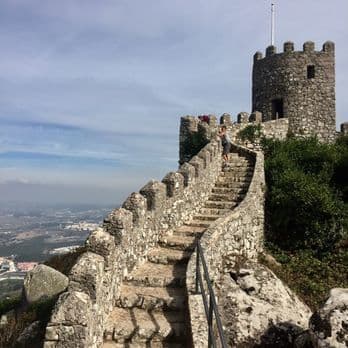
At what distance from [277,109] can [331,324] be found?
17.9 meters

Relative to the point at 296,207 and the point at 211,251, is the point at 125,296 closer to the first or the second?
the point at 211,251

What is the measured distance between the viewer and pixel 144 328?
584 centimetres

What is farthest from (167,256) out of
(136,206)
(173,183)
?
(173,183)

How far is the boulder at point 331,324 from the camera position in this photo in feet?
18.2

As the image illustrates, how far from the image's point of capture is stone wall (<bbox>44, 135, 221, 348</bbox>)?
4.85 m

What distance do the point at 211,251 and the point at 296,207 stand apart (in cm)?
571

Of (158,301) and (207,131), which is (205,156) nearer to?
(207,131)

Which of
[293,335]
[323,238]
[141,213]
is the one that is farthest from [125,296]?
[323,238]

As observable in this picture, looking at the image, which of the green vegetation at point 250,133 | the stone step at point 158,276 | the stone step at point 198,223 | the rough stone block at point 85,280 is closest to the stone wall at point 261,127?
the green vegetation at point 250,133

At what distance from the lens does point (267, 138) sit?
18.5 m

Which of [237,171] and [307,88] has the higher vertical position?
[307,88]

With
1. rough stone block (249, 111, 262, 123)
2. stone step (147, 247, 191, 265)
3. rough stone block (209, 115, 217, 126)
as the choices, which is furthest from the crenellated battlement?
stone step (147, 247, 191, 265)

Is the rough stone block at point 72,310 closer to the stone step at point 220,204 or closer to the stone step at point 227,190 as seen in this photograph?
the stone step at point 220,204

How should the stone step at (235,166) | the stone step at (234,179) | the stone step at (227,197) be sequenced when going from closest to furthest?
the stone step at (227,197) → the stone step at (234,179) → the stone step at (235,166)
